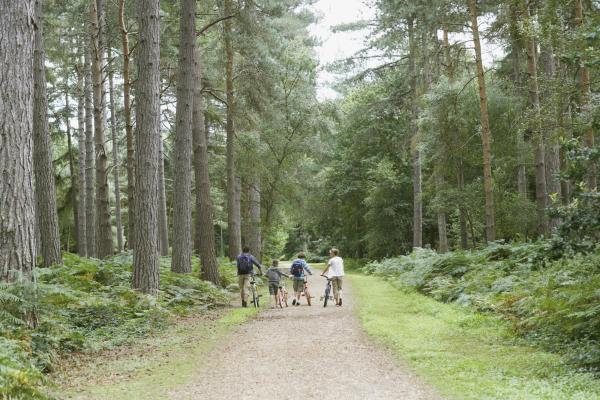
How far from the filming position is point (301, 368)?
Answer: 7.55m

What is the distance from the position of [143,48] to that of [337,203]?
97.2ft

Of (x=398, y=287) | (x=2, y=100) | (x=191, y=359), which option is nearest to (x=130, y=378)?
(x=191, y=359)

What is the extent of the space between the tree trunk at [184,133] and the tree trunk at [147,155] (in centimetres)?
242

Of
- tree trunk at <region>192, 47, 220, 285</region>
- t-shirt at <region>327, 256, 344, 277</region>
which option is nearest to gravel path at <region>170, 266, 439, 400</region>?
t-shirt at <region>327, 256, 344, 277</region>

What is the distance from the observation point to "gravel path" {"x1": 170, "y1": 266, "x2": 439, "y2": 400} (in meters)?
6.34

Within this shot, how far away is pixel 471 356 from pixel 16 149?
6.52 m

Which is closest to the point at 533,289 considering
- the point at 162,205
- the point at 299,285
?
the point at 299,285

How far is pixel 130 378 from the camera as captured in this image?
6953 mm

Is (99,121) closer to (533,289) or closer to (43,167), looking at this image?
(43,167)

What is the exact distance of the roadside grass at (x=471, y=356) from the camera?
5.96 m

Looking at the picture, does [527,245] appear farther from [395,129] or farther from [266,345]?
[395,129]

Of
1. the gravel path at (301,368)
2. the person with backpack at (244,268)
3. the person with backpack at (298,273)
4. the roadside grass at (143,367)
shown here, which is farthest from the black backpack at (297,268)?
the roadside grass at (143,367)

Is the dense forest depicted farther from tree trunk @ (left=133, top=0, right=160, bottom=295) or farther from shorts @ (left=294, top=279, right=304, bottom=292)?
shorts @ (left=294, top=279, right=304, bottom=292)

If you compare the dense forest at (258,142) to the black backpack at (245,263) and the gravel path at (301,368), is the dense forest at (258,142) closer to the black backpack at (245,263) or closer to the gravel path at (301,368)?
the black backpack at (245,263)
